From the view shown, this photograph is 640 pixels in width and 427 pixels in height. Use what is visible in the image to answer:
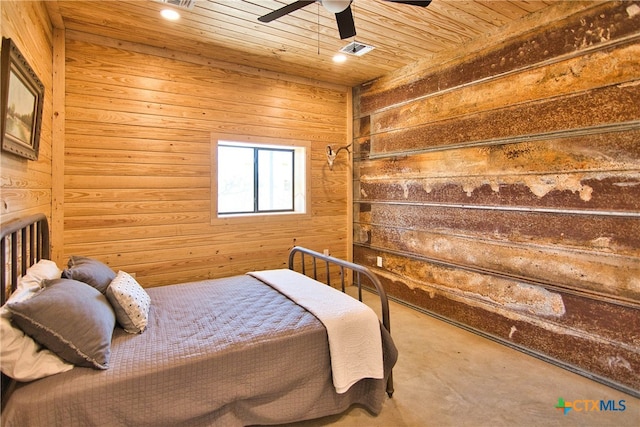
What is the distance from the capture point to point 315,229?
438 centimetres

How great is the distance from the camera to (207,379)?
1.70 m

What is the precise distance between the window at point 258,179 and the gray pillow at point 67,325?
2088 millimetres

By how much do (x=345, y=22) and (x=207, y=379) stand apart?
2.18 m

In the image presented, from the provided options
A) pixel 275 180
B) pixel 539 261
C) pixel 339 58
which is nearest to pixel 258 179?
pixel 275 180

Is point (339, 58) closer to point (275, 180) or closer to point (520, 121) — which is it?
point (275, 180)

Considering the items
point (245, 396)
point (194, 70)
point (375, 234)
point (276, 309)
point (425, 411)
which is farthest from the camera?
point (375, 234)

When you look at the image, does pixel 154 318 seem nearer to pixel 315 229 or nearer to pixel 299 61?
pixel 315 229

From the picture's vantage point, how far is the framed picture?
5.27 ft

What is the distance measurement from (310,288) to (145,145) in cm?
211

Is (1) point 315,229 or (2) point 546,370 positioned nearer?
(2) point 546,370

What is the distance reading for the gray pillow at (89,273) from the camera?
2.03 m

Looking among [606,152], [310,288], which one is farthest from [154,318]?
[606,152]

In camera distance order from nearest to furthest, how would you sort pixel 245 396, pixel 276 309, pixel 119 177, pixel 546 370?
pixel 245 396, pixel 276 309, pixel 546 370, pixel 119 177

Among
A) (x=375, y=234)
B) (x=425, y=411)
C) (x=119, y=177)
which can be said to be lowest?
(x=425, y=411)
